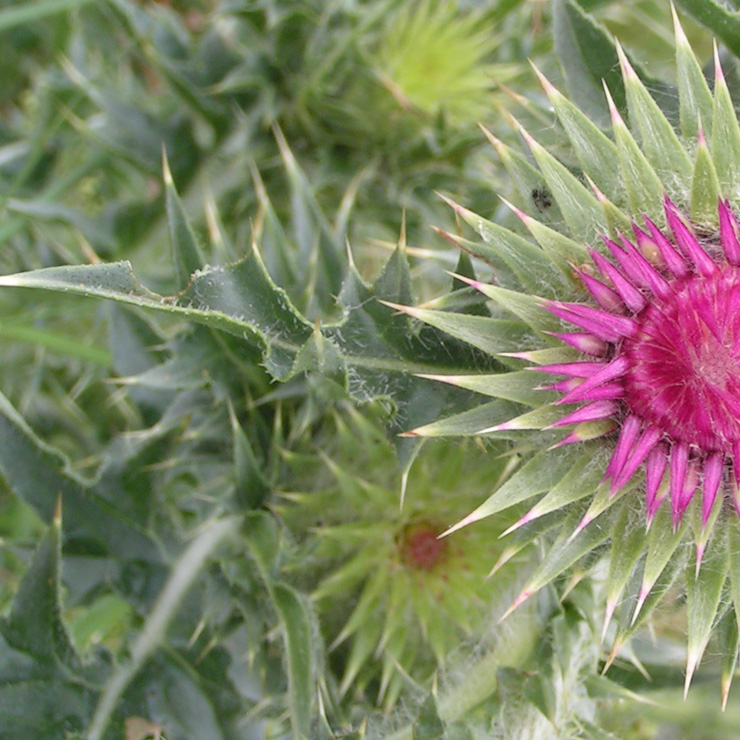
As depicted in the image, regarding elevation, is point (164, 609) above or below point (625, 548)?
below

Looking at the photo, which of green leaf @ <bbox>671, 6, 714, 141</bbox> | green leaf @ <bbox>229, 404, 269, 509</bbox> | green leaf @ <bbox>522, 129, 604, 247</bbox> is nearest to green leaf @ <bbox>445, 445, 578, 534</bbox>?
green leaf @ <bbox>522, 129, 604, 247</bbox>

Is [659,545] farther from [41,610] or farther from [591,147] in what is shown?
[41,610]

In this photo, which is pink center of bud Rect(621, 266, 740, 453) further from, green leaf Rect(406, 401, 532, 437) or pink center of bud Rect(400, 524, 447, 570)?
pink center of bud Rect(400, 524, 447, 570)

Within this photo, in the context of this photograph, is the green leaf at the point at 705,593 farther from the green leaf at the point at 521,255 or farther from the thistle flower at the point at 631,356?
the green leaf at the point at 521,255

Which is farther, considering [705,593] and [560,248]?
[560,248]

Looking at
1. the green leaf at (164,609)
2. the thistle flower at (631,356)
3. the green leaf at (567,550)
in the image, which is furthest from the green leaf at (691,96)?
the green leaf at (164,609)

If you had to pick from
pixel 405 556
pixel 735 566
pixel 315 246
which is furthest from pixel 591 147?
pixel 405 556
